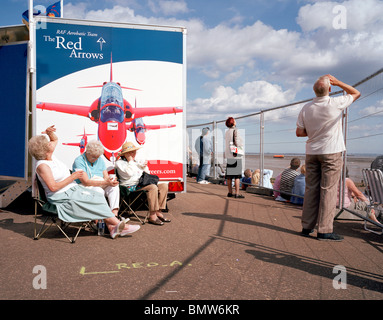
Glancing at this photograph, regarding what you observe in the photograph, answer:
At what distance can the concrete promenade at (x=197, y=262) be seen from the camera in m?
2.80

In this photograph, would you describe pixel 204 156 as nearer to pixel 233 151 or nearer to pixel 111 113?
pixel 233 151

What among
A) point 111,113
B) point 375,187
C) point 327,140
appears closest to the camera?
point 327,140

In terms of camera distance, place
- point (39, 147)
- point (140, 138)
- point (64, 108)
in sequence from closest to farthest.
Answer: point (39, 147) → point (64, 108) → point (140, 138)

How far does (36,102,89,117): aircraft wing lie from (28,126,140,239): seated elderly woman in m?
1.17

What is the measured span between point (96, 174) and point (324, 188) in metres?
2.99

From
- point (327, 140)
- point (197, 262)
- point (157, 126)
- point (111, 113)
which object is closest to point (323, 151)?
point (327, 140)

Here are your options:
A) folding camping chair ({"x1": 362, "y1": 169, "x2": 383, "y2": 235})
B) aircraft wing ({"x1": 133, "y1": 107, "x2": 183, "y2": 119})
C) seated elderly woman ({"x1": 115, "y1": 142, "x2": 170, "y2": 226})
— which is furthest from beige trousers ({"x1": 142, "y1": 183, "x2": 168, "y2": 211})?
folding camping chair ({"x1": 362, "y1": 169, "x2": 383, "y2": 235})

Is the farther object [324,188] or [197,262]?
[324,188]

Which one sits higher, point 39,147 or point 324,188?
point 39,147

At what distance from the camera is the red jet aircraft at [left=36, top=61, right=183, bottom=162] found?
5.39 m

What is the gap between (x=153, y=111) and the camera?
18.6 ft

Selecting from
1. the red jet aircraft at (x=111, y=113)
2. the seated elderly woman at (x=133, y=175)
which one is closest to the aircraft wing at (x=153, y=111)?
the red jet aircraft at (x=111, y=113)

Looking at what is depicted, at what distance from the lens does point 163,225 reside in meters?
5.21
